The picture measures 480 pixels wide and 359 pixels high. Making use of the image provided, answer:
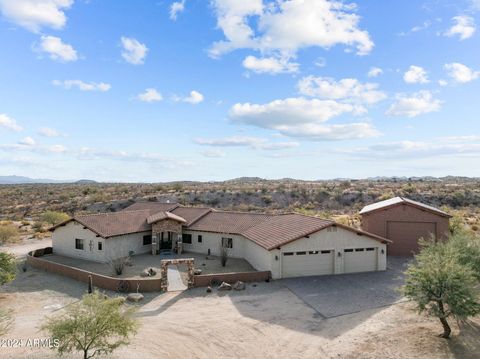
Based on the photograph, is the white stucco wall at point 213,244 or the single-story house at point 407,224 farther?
the white stucco wall at point 213,244

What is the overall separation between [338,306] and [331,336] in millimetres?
4157

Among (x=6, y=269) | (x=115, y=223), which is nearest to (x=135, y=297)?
(x=6, y=269)

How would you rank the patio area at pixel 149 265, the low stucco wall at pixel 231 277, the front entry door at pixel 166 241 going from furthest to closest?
the front entry door at pixel 166 241 < the patio area at pixel 149 265 < the low stucco wall at pixel 231 277

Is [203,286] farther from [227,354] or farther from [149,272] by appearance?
[227,354]

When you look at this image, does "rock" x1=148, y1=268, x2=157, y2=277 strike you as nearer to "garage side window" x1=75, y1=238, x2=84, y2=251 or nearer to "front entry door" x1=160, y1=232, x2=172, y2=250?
"front entry door" x1=160, y1=232, x2=172, y2=250

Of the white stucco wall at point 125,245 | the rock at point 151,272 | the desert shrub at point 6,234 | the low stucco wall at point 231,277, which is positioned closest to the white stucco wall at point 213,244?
the white stucco wall at point 125,245

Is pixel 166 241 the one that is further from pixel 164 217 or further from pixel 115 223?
pixel 115 223

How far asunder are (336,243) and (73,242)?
24184mm

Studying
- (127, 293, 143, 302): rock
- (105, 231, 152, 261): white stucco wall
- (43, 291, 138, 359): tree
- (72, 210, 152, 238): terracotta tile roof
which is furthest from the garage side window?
(43, 291, 138, 359): tree

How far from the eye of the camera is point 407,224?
35125 mm

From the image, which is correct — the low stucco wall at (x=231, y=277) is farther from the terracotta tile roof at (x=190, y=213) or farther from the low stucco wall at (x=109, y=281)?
the terracotta tile roof at (x=190, y=213)

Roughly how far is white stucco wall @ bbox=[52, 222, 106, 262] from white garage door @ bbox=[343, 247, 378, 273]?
2087 centimetres

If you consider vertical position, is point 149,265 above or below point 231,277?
below

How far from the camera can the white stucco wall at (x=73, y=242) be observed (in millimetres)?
33688
